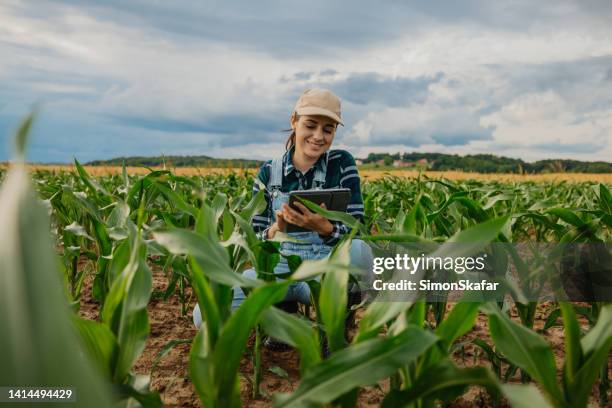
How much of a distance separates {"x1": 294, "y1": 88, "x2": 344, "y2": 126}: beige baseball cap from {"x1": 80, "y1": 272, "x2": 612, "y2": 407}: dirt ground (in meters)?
1.13

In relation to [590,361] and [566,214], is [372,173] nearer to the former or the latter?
[566,214]

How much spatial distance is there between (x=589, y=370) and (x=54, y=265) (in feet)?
3.25

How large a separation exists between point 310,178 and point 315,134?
0.31 m

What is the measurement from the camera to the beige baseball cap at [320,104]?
2.18m

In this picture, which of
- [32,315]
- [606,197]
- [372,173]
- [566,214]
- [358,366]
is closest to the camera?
[32,315]

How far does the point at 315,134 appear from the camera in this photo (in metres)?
2.26

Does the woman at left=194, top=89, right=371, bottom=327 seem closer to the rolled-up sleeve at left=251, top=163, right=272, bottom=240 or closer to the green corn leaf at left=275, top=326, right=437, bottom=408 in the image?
the rolled-up sleeve at left=251, top=163, right=272, bottom=240

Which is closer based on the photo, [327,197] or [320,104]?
[327,197]

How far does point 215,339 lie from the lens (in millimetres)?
940

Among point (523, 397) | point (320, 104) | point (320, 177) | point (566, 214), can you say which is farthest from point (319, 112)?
point (523, 397)

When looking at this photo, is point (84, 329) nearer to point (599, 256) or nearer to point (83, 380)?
point (83, 380)

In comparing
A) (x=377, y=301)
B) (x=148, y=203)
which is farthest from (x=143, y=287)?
(x=148, y=203)

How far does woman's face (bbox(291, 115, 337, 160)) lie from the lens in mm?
2254

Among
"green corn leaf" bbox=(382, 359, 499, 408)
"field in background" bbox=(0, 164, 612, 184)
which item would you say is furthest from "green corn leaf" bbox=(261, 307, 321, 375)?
"field in background" bbox=(0, 164, 612, 184)
